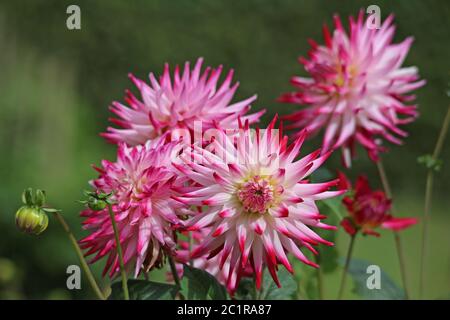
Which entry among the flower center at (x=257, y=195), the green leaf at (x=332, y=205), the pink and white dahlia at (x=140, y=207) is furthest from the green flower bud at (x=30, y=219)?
the green leaf at (x=332, y=205)

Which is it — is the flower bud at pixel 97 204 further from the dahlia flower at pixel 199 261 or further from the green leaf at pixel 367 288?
the green leaf at pixel 367 288

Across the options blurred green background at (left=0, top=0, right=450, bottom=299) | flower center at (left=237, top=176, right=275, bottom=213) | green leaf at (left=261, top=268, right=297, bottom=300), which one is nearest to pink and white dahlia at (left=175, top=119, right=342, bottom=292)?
flower center at (left=237, top=176, right=275, bottom=213)

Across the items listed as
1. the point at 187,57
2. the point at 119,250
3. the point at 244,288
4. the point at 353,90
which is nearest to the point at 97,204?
the point at 119,250

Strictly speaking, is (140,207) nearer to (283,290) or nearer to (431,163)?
(283,290)

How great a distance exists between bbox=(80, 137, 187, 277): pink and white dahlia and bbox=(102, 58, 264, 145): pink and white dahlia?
52 mm

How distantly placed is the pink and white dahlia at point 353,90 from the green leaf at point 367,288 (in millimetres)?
115

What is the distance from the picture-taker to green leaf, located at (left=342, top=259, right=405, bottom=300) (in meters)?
0.69

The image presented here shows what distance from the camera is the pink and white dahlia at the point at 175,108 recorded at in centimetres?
59

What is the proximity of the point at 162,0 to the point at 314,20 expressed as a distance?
56cm

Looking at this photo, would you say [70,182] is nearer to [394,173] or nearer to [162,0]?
[162,0]

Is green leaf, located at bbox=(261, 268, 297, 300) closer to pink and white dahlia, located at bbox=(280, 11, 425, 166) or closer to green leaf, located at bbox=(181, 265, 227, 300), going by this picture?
green leaf, located at bbox=(181, 265, 227, 300)

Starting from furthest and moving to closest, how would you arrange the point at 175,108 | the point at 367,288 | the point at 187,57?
the point at 187,57
the point at 367,288
the point at 175,108

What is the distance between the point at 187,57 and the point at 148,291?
206 centimetres

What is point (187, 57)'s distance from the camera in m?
2.54
